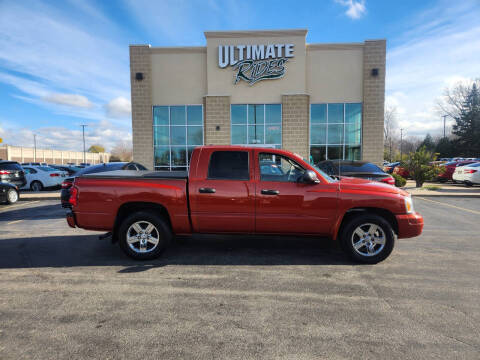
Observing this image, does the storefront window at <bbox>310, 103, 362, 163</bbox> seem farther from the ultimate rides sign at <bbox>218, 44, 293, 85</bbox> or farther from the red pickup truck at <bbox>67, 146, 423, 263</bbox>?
the red pickup truck at <bbox>67, 146, 423, 263</bbox>

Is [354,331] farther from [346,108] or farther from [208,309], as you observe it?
[346,108]

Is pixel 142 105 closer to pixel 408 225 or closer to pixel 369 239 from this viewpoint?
pixel 369 239

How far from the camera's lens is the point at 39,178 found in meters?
15.8

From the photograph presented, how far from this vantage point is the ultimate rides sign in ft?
56.2

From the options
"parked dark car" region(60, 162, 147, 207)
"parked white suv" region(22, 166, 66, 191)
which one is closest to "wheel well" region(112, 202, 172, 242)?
"parked dark car" region(60, 162, 147, 207)

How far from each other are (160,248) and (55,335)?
2028 mm

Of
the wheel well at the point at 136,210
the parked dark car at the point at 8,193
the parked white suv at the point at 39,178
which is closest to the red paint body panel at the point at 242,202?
the wheel well at the point at 136,210

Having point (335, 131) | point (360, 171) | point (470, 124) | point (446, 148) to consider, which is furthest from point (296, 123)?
point (446, 148)

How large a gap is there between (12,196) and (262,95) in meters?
13.8

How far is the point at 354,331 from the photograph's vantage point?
275cm

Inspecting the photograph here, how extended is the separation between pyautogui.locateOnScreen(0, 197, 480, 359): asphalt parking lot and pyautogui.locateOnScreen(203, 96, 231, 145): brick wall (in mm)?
13148

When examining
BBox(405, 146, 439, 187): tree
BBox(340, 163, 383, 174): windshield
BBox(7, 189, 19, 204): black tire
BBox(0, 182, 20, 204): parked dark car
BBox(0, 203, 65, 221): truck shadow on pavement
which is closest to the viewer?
BBox(340, 163, 383, 174): windshield

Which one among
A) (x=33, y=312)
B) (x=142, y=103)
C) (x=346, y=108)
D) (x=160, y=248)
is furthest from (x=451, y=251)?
(x=142, y=103)

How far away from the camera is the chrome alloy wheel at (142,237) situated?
4629 mm
